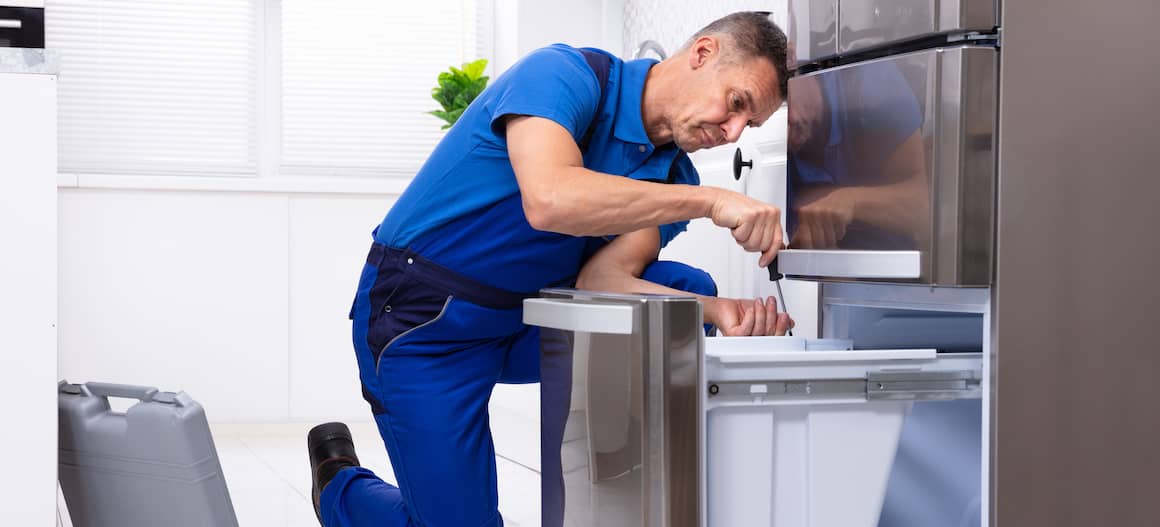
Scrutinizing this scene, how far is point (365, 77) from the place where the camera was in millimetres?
4199

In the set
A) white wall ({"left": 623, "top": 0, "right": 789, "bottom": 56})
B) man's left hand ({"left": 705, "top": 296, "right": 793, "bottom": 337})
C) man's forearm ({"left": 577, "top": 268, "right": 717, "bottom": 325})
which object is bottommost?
man's left hand ({"left": 705, "top": 296, "right": 793, "bottom": 337})

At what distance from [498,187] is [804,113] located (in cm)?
46

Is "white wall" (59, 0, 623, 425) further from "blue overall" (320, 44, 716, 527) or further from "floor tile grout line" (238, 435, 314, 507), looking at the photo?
"blue overall" (320, 44, 716, 527)

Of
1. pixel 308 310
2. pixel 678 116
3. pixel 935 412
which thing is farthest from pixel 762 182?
pixel 308 310

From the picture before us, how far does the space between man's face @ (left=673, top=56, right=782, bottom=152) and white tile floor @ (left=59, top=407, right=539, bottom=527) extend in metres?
1.23

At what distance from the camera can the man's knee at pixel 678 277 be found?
5.79 feet

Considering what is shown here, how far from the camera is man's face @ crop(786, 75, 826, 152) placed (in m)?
1.34

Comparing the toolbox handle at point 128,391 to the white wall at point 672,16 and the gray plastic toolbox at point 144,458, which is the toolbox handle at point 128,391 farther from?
the white wall at point 672,16

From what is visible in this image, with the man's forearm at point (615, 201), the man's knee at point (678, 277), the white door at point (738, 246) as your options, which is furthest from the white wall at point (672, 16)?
the man's forearm at point (615, 201)

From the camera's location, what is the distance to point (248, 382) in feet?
12.9

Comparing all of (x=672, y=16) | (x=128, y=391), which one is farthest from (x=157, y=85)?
(x=128, y=391)

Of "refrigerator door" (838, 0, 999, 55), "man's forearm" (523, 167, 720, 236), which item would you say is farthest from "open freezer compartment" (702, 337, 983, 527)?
"refrigerator door" (838, 0, 999, 55)

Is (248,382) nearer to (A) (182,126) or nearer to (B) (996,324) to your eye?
(A) (182,126)

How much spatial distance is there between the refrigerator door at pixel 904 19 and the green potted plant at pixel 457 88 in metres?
2.67
